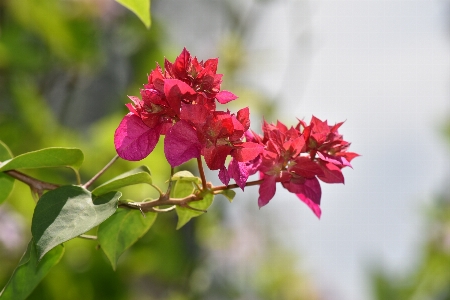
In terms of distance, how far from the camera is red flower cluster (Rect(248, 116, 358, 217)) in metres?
0.42

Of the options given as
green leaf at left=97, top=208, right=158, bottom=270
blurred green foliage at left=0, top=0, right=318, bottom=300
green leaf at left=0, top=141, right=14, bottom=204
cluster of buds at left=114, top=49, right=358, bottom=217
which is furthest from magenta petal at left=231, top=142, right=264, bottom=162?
blurred green foliage at left=0, top=0, right=318, bottom=300

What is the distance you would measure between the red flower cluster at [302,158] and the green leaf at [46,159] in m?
0.14

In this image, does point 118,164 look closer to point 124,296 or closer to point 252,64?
point 124,296

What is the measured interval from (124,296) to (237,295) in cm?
47

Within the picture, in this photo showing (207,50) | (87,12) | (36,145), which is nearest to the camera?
(36,145)

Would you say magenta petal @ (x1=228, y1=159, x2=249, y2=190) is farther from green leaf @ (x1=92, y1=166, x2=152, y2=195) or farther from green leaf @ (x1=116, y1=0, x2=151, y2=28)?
green leaf @ (x1=116, y1=0, x2=151, y2=28)

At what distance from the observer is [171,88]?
1.27ft

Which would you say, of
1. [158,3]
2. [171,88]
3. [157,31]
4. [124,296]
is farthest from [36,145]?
[158,3]

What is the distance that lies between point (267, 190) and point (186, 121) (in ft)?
0.28

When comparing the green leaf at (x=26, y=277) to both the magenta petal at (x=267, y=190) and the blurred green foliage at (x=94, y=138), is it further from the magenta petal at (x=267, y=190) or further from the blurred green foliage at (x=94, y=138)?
the blurred green foliage at (x=94, y=138)

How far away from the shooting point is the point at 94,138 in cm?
130

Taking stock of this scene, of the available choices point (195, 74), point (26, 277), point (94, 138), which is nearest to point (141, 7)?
point (195, 74)

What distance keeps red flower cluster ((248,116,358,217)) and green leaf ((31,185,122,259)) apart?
0.37 feet

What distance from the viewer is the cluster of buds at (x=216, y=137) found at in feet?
1.28
